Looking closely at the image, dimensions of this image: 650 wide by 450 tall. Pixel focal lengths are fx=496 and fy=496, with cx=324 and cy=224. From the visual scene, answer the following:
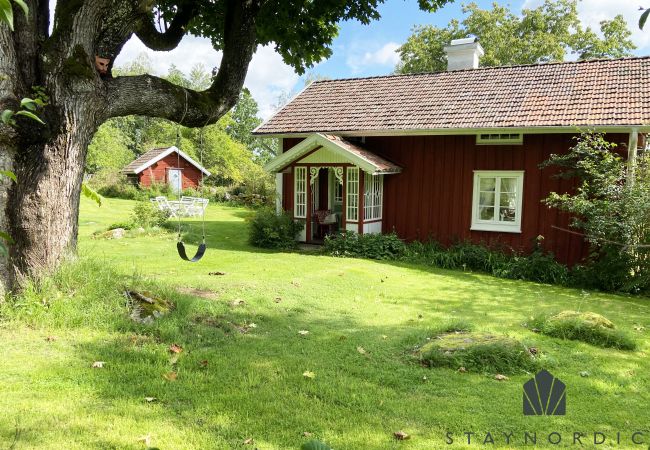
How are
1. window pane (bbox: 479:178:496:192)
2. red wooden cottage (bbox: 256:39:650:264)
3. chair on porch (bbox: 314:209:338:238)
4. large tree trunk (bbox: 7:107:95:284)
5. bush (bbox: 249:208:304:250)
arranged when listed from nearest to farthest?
large tree trunk (bbox: 7:107:95:284), red wooden cottage (bbox: 256:39:650:264), window pane (bbox: 479:178:496:192), bush (bbox: 249:208:304:250), chair on porch (bbox: 314:209:338:238)

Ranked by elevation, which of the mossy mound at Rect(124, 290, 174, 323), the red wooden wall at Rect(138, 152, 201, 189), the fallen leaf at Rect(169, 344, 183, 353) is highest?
the red wooden wall at Rect(138, 152, 201, 189)

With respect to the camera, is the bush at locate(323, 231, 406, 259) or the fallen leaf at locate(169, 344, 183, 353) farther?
the bush at locate(323, 231, 406, 259)

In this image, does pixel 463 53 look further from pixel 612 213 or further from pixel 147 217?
pixel 147 217

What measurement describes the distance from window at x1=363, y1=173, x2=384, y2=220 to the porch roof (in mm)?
610

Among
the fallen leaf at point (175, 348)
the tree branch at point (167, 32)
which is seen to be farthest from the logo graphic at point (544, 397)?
the tree branch at point (167, 32)

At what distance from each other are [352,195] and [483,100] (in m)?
4.58

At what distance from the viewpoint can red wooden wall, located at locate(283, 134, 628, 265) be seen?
12312 millimetres

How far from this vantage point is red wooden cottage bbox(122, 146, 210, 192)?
34438 millimetres

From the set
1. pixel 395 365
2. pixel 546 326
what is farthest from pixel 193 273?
pixel 546 326

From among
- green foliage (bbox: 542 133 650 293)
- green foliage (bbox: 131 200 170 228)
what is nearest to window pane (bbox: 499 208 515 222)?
green foliage (bbox: 542 133 650 293)

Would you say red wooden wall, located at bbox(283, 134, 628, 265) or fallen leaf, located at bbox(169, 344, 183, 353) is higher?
red wooden wall, located at bbox(283, 134, 628, 265)

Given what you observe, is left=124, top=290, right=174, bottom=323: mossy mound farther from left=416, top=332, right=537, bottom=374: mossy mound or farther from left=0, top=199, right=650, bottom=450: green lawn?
left=416, top=332, right=537, bottom=374: mossy mound

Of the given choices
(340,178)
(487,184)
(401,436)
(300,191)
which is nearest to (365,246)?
(340,178)

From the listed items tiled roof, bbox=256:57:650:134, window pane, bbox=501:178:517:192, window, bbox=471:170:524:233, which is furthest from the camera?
window pane, bbox=501:178:517:192
